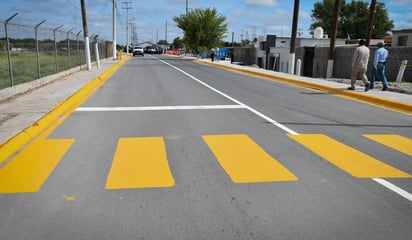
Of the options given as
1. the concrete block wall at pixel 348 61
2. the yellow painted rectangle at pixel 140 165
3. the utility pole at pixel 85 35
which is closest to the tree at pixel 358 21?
the concrete block wall at pixel 348 61

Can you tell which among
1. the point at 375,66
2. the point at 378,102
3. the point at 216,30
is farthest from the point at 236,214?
the point at 216,30

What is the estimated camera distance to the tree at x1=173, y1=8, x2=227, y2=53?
59219 millimetres

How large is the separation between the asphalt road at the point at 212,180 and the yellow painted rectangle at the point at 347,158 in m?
0.02

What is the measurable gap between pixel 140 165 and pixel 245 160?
1.51 m

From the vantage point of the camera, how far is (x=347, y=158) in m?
5.70

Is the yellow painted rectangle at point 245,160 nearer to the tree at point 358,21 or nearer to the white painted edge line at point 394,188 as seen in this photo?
the white painted edge line at point 394,188

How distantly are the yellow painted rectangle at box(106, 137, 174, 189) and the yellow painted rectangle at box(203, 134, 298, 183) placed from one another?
0.83m

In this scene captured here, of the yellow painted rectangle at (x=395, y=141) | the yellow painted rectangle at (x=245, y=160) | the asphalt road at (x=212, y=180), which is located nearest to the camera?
the asphalt road at (x=212, y=180)

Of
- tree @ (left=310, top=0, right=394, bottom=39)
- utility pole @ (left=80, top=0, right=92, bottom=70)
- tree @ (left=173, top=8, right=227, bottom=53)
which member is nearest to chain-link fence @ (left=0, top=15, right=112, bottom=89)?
utility pole @ (left=80, top=0, right=92, bottom=70)

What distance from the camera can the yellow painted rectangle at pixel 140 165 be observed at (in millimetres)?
4621

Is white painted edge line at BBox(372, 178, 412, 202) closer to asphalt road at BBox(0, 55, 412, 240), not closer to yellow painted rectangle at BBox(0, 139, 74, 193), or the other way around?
asphalt road at BBox(0, 55, 412, 240)

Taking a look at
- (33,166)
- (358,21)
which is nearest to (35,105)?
(33,166)

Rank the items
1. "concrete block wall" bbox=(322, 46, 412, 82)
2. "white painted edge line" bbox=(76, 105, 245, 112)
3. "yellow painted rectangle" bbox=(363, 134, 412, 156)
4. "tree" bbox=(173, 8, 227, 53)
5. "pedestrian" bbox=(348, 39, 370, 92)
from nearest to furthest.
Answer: "yellow painted rectangle" bbox=(363, 134, 412, 156)
"white painted edge line" bbox=(76, 105, 245, 112)
"pedestrian" bbox=(348, 39, 370, 92)
"concrete block wall" bbox=(322, 46, 412, 82)
"tree" bbox=(173, 8, 227, 53)

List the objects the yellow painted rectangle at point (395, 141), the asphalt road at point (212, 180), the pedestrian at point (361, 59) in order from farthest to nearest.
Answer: the pedestrian at point (361, 59) → the yellow painted rectangle at point (395, 141) → the asphalt road at point (212, 180)
